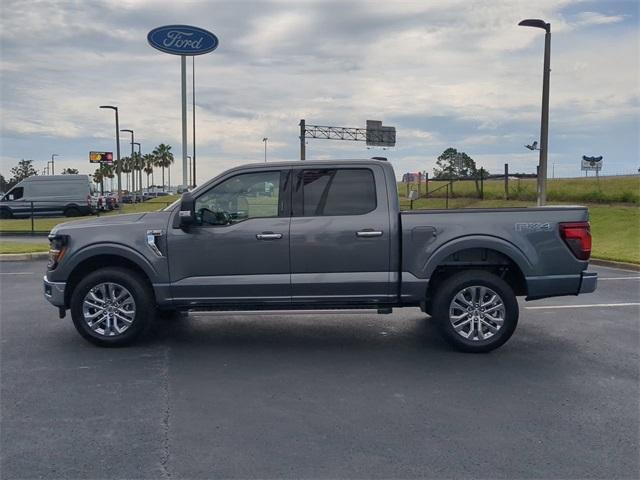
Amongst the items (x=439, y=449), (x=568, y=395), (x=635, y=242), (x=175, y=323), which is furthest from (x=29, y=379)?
(x=635, y=242)

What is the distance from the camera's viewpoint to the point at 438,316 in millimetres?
6117

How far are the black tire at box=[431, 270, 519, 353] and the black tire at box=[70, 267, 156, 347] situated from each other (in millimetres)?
3072

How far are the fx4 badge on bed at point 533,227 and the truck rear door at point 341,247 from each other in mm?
1382

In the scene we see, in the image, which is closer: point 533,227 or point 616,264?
point 533,227

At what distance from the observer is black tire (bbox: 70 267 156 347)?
6.23 m

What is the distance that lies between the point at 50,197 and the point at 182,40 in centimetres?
1824

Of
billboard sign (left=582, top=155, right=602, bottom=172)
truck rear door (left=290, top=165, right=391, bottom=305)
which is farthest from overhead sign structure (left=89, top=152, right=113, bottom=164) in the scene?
truck rear door (left=290, top=165, right=391, bottom=305)

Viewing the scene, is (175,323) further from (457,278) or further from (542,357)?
(542,357)

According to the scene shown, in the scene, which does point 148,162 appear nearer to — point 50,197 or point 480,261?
point 50,197

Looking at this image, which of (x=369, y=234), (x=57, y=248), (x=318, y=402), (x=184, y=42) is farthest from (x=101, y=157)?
(x=318, y=402)

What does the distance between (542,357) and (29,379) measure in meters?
5.02

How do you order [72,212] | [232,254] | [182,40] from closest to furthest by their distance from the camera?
[232,254], [182,40], [72,212]

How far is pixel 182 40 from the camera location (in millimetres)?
15508

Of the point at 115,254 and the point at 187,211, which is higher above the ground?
the point at 187,211
